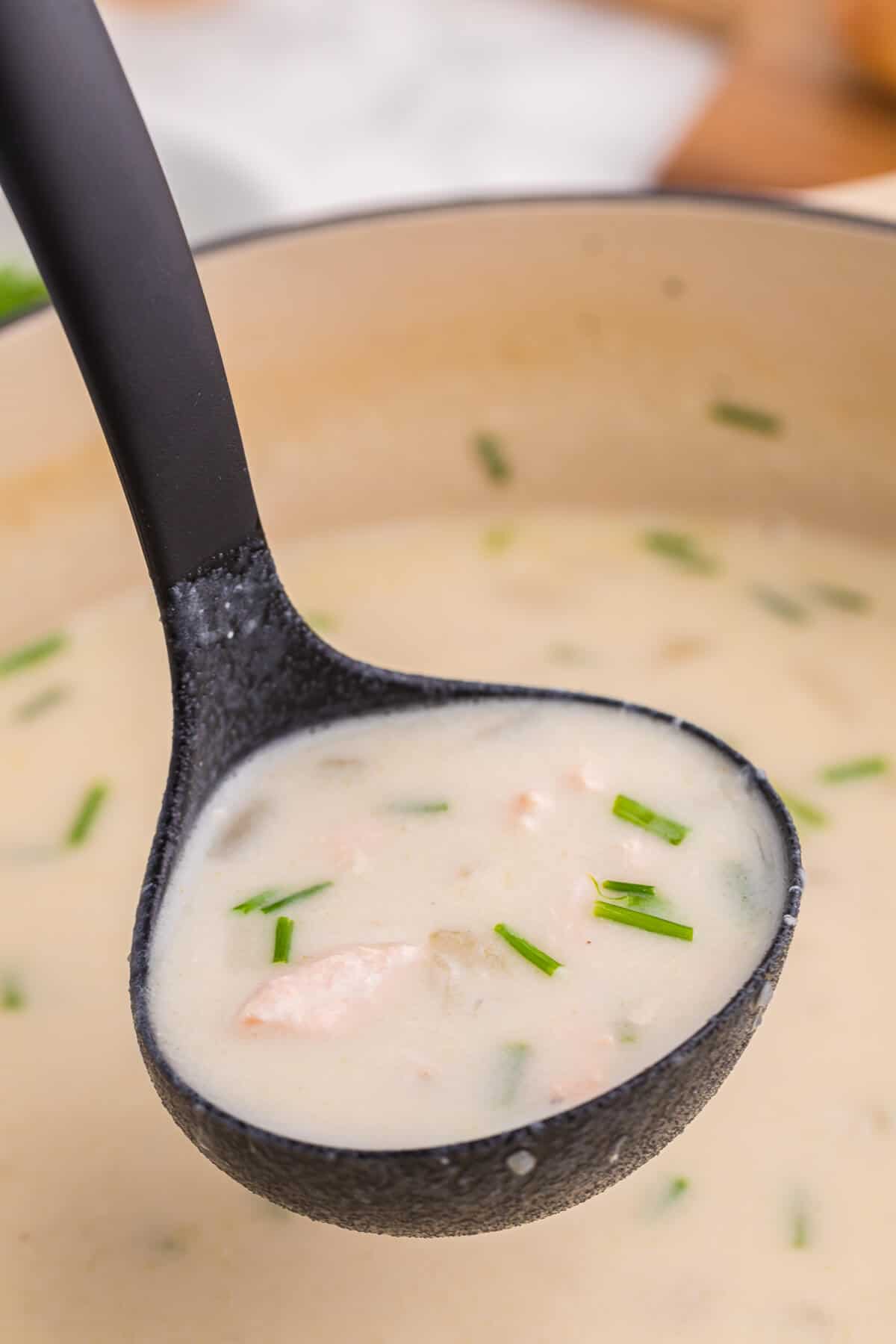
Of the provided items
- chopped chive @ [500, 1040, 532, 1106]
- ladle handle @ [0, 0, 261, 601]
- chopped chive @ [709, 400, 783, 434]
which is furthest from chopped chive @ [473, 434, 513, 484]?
chopped chive @ [500, 1040, 532, 1106]

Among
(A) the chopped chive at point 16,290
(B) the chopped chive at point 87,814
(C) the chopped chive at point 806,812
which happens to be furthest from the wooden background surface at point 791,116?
(B) the chopped chive at point 87,814

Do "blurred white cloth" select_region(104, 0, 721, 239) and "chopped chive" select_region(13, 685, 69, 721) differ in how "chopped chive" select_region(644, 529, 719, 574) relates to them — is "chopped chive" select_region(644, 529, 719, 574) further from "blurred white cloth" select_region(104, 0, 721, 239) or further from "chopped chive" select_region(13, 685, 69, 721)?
"blurred white cloth" select_region(104, 0, 721, 239)

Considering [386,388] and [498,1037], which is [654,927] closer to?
[498,1037]

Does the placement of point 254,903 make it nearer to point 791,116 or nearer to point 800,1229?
point 800,1229

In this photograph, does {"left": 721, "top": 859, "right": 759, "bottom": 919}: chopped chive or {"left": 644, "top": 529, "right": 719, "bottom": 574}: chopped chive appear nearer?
{"left": 721, "top": 859, "right": 759, "bottom": 919}: chopped chive

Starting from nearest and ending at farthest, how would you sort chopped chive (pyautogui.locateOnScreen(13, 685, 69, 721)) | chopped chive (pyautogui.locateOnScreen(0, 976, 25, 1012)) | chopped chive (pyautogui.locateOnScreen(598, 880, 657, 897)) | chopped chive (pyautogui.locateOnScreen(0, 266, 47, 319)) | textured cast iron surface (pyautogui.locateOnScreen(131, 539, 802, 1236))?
textured cast iron surface (pyautogui.locateOnScreen(131, 539, 802, 1236)), chopped chive (pyautogui.locateOnScreen(598, 880, 657, 897)), chopped chive (pyautogui.locateOnScreen(0, 976, 25, 1012)), chopped chive (pyautogui.locateOnScreen(13, 685, 69, 721)), chopped chive (pyautogui.locateOnScreen(0, 266, 47, 319))

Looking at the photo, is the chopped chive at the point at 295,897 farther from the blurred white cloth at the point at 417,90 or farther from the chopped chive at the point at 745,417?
the blurred white cloth at the point at 417,90

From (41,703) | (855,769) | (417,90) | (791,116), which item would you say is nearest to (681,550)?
(855,769)

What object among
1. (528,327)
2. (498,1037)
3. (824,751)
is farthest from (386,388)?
(498,1037)
